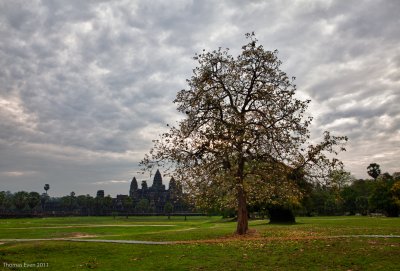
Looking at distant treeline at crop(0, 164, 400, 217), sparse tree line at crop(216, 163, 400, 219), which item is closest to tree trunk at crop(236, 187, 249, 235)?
sparse tree line at crop(216, 163, 400, 219)

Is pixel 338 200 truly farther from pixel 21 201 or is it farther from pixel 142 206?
pixel 142 206

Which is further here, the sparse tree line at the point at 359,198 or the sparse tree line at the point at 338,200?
the sparse tree line at the point at 359,198

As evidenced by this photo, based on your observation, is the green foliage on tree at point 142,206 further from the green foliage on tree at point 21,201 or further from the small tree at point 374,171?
the small tree at point 374,171

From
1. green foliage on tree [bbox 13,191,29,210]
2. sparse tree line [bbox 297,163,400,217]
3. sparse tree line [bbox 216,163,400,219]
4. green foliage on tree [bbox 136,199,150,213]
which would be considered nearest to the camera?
sparse tree line [bbox 216,163,400,219]

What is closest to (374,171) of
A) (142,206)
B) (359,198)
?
(359,198)

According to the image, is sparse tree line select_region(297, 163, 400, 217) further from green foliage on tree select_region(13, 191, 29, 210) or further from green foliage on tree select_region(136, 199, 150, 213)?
green foliage on tree select_region(13, 191, 29, 210)

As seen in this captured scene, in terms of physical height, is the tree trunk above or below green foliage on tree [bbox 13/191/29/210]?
below

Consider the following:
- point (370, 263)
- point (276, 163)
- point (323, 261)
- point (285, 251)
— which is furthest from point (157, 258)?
point (276, 163)

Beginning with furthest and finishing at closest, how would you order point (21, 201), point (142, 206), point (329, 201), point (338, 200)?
point (142, 206) < point (21, 201) < point (329, 201) < point (338, 200)

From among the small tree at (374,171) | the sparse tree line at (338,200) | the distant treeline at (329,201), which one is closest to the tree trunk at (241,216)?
the sparse tree line at (338,200)

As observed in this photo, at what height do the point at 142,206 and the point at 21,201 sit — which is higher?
the point at 21,201

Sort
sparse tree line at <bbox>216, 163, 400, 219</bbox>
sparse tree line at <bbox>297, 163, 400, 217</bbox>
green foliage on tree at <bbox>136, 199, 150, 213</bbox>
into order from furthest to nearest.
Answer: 1. green foliage on tree at <bbox>136, 199, 150, 213</bbox>
2. sparse tree line at <bbox>297, 163, 400, 217</bbox>
3. sparse tree line at <bbox>216, 163, 400, 219</bbox>

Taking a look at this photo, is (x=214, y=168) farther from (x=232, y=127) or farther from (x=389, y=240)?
(x=389, y=240)

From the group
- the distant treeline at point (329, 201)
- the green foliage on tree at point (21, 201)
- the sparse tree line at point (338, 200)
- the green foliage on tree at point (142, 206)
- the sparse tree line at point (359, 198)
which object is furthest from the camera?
the green foliage on tree at point (142, 206)
